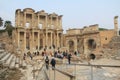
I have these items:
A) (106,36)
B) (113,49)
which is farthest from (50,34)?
(113,49)

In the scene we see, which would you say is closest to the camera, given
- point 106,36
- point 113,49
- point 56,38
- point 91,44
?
point 113,49

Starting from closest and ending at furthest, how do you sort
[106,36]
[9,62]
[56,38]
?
[9,62] < [106,36] < [56,38]

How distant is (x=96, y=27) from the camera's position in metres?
50.7

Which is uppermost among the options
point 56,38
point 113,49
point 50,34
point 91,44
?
point 50,34

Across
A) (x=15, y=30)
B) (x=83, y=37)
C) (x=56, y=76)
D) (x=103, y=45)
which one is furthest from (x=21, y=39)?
(x=56, y=76)

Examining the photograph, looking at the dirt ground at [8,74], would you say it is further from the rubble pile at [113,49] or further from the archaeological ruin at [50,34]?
the archaeological ruin at [50,34]

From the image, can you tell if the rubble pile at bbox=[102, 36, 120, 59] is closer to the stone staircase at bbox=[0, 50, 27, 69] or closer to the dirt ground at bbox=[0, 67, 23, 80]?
the stone staircase at bbox=[0, 50, 27, 69]

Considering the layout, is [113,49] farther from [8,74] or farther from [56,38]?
[8,74]

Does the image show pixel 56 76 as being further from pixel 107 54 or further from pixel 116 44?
pixel 116 44

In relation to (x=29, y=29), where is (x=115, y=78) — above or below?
below

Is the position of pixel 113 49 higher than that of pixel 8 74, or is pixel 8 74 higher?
pixel 113 49

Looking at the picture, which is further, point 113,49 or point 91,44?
point 91,44

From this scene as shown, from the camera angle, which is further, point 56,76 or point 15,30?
point 15,30

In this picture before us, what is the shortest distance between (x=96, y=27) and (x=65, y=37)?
1223 centimetres
